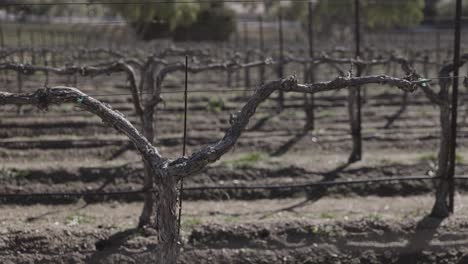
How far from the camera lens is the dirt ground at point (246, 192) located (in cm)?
754

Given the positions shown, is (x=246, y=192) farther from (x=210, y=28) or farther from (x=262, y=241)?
(x=210, y=28)

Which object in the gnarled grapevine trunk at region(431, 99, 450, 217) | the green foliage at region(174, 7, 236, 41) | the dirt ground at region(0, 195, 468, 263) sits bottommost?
the dirt ground at region(0, 195, 468, 263)

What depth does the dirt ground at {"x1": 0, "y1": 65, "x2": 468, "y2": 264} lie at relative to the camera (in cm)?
754

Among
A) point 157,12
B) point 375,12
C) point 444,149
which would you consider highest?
point 375,12

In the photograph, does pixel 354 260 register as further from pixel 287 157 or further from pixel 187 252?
pixel 287 157

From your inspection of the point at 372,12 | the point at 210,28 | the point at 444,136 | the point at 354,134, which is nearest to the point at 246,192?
the point at 354,134

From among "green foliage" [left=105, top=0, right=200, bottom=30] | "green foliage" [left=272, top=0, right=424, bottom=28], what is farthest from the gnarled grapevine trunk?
"green foliage" [left=272, top=0, right=424, bottom=28]

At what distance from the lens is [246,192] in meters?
10.0

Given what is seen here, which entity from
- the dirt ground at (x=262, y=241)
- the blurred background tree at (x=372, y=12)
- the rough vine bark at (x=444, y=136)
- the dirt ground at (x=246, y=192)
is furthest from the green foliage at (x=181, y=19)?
the dirt ground at (x=262, y=241)

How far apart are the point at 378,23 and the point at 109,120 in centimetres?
4301

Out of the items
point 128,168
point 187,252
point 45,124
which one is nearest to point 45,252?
point 187,252

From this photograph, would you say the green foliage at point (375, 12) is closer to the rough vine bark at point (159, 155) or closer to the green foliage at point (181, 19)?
the green foliage at point (181, 19)

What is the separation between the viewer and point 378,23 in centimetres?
4647

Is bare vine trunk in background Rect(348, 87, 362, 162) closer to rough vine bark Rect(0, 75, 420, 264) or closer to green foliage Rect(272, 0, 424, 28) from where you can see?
rough vine bark Rect(0, 75, 420, 264)
